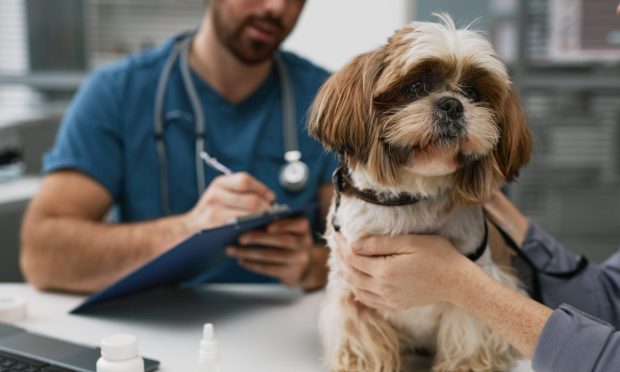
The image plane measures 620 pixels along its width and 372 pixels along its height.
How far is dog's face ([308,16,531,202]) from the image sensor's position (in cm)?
90

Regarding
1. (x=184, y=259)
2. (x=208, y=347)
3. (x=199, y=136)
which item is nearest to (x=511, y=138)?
(x=208, y=347)

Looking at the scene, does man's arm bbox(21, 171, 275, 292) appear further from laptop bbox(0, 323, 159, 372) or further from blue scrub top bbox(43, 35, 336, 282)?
laptop bbox(0, 323, 159, 372)

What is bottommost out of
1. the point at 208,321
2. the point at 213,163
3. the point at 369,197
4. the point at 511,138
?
the point at 208,321

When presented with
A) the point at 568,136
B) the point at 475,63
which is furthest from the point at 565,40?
the point at 475,63

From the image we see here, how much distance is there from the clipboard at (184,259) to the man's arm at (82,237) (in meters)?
0.08

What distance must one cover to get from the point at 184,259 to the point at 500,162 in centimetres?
62

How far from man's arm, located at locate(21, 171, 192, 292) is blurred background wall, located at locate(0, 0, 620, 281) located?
1.76 m

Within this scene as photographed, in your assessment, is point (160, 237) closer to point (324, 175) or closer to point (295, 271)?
point (295, 271)

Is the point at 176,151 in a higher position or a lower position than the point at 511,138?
lower

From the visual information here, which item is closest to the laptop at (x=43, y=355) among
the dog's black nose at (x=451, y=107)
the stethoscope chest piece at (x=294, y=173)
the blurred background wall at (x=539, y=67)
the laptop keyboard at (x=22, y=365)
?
the laptop keyboard at (x=22, y=365)

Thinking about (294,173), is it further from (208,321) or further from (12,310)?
(12,310)

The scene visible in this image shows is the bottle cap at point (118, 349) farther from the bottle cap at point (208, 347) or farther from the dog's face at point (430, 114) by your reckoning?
the dog's face at point (430, 114)

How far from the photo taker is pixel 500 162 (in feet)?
3.14

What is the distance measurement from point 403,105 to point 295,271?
25.5 inches
